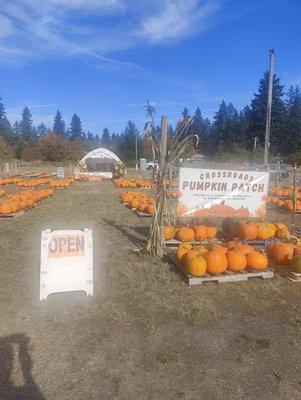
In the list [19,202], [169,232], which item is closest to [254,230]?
[169,232]

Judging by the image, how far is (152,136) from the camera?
297 inches

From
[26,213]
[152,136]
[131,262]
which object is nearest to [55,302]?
[131,262]

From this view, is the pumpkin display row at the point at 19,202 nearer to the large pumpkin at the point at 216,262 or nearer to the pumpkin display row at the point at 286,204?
the large pumpkin at the point at 216,262

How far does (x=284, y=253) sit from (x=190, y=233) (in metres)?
2.14

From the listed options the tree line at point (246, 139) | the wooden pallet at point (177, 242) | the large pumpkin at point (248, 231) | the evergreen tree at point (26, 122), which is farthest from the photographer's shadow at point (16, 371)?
the evergreen tree at point (26, 122)

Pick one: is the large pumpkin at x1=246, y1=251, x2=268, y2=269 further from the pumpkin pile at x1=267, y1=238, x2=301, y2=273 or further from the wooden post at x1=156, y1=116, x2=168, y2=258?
the wooden post at x1=156, y1=116, x2=168, y2=258

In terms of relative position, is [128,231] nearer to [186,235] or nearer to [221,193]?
[186,235]

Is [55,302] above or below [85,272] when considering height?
below

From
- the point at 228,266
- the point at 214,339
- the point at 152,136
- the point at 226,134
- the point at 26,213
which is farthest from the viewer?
the point at 226,134

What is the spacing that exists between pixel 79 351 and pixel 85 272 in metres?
1.56

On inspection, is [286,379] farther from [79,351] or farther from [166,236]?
[166,236]

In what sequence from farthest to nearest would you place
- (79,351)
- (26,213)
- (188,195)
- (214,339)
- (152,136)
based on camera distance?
(26,213)
(188,195)
(152,136)
(214,339)
(79,351)

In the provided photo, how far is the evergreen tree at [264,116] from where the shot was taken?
72.5 metres

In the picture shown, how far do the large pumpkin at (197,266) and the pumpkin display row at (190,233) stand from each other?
199 centimetres
